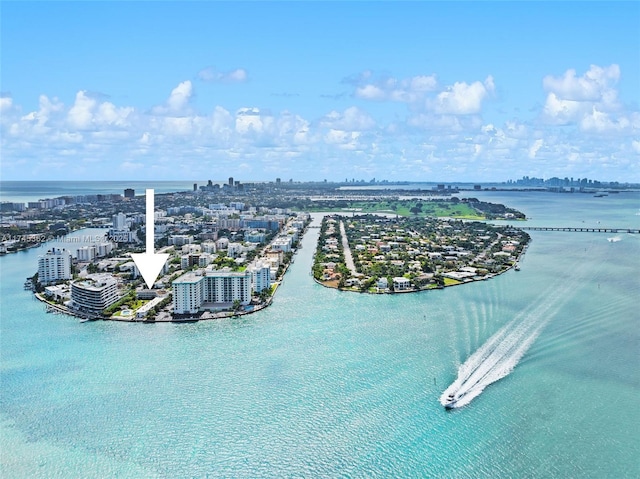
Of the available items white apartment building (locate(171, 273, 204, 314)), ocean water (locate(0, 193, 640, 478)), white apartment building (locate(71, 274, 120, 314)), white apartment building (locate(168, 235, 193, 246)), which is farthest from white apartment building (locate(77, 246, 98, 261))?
white apartment building (locate(171, 273, 204, 314))

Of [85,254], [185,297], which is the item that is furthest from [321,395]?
[85,254]

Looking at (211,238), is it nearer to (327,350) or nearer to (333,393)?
(327,350)

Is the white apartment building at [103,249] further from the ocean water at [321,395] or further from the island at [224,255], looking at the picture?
the ocean water at [321,395]

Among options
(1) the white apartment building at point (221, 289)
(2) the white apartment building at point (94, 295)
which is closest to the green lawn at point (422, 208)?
(1) the white apartment building at point (221, 289)

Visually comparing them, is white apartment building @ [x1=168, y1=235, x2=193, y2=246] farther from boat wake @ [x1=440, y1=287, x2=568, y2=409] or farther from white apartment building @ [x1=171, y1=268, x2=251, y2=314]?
boat wake @ [x1=440, y1=287, x2=568, y2=409]

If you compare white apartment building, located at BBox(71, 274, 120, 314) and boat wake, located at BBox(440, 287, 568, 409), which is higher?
white apartment building, located at BBox(71, 274, 120, 314)

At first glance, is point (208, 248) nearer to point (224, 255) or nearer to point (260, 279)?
point (224, 255)
